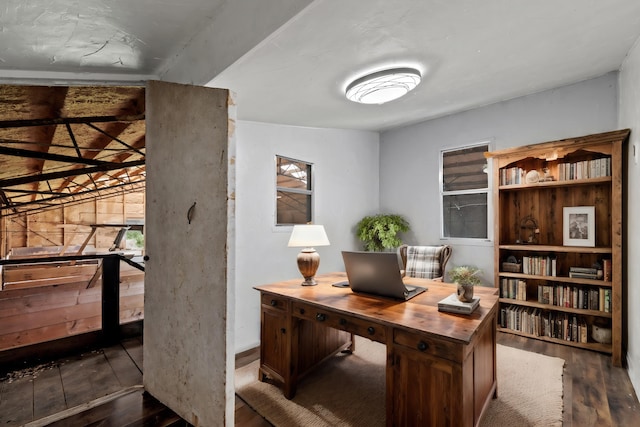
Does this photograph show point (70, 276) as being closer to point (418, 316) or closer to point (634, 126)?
point (418, 316)

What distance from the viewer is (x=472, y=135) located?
151 inches

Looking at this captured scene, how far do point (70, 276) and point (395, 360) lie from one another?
6.85 metres

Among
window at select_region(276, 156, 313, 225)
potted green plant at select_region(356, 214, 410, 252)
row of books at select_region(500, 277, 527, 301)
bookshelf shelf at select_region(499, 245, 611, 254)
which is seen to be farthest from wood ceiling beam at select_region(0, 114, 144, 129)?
row of books at select_region(500, 277, 527, 301)

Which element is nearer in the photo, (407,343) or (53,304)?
(407,343)

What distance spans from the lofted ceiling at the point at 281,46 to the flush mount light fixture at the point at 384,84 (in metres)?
0.08

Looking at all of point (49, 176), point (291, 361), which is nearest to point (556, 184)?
point (291, 361)

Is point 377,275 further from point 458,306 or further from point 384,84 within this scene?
point 384,84

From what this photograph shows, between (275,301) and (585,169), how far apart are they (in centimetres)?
327

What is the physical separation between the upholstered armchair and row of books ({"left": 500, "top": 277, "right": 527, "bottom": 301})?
67cm

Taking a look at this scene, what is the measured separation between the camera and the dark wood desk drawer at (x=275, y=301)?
224 cm

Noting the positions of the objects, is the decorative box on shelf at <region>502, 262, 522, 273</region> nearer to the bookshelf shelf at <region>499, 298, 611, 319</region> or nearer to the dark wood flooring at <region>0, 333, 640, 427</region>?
the bookshelf shelf at <region>499, 298, 611, 319</region>

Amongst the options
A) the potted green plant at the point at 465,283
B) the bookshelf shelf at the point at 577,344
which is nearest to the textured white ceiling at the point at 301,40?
the potted green plant at the point at 465,283

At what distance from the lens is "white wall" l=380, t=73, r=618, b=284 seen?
10.1 ft

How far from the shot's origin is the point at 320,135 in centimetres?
404
